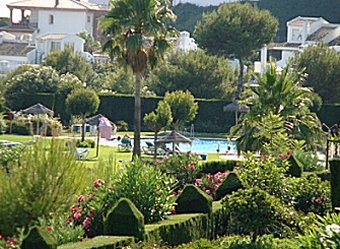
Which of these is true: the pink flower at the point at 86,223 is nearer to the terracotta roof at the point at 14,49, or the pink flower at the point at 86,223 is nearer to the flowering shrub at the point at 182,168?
the flowering shrub at the point at 182,168

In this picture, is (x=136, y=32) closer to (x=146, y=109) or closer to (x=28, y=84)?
(x=146, y=109)

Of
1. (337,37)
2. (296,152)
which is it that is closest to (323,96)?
(337,37)

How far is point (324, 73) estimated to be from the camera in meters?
57.3

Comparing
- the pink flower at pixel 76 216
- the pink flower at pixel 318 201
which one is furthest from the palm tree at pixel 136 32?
the pink flower at pixel 76 216

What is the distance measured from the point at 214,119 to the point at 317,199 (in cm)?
3921

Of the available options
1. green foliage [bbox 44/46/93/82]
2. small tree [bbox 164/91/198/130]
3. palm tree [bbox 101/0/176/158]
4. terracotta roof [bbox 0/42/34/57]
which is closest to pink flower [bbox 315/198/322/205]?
palm tree [bbox 101/0/176/158]

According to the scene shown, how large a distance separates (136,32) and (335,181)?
65.1 feet

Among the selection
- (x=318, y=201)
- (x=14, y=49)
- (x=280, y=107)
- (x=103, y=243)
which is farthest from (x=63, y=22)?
(x=103, y=243)

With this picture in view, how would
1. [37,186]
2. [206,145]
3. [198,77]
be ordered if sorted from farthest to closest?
[198,77] → [206,145] → [37,186]

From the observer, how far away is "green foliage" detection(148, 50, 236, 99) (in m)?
61.5

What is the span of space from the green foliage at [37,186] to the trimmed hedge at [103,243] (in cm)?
261

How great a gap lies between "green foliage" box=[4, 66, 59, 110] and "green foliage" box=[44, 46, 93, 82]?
19.0 feet

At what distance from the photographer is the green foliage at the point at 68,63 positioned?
64.4 metres

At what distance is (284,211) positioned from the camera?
15.2 metres
